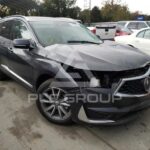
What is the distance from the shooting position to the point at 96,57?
350cm

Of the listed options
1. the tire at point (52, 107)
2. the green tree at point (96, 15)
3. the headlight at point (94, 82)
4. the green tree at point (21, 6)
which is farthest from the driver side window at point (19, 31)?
the green tree at point (96, 15)

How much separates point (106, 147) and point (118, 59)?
1212 mm

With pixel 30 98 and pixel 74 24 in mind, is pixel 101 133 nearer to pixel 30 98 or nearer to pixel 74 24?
pixel 30 98

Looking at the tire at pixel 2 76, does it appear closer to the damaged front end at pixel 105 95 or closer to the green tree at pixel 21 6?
the damaged front end at pixel 105 95

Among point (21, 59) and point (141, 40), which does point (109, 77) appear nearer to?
point (21, 59)

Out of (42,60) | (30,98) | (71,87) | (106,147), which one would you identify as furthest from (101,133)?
(30,98)

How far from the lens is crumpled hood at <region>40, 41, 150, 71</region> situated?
10.9 ft

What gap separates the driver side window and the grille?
1.95m

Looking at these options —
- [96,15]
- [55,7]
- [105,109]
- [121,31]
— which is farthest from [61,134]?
[96,15]

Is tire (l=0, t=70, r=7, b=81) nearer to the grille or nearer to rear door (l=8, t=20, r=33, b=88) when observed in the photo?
rear door (l=8, t=20, r=33, b=88)

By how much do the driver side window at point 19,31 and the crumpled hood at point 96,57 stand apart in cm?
78

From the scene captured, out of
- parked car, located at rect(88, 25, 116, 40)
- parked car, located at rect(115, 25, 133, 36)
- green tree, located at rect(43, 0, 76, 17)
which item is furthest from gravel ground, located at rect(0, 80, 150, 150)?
green tree, located at rect(43, 0, 76, 17)

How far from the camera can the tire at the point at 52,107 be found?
364 cm

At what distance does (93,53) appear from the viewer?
3.67 metres
